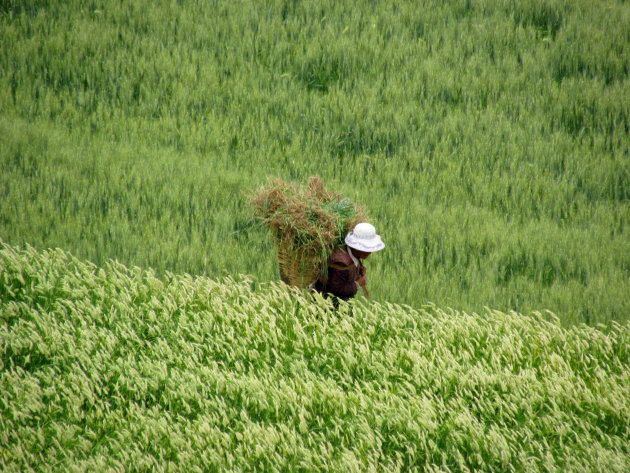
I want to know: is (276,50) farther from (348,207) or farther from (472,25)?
(348,207)

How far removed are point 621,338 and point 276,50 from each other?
21.5ft

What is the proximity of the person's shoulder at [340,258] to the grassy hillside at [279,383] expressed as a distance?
→ 0.37 m

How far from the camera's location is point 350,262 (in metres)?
4.84

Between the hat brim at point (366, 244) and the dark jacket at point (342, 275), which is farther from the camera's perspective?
the dark jacket at point (342, 275)

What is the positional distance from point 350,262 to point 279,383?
1.07 m

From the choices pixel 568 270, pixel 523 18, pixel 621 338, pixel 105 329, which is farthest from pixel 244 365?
pixel 523 18

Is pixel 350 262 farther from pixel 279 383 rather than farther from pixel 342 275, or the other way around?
pixel 279 383

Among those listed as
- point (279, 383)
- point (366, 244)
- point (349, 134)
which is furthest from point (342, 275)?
point (349, 134)

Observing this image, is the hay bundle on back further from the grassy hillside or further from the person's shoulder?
the grassy hillside

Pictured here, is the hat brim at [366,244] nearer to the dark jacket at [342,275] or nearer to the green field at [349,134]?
the dark jacket at [342,275]

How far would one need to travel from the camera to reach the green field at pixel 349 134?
237 inches

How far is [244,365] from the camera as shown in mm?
4582

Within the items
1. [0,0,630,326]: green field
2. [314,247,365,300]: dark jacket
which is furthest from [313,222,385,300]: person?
[0,0,630,326]: green field

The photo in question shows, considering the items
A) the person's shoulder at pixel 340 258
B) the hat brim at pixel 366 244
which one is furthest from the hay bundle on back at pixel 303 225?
the hat brim at pixel 366 244
